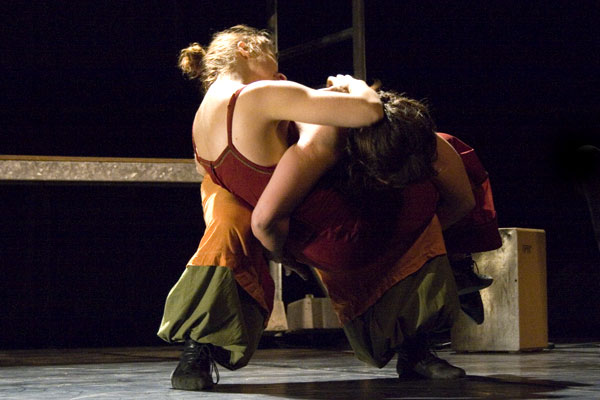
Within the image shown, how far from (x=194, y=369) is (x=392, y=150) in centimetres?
70

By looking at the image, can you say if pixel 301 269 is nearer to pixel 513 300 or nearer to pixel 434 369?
pixel 434 369

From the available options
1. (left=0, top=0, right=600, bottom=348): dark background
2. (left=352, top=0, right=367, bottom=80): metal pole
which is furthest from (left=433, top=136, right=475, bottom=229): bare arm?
(left=0, top=0, right=600, bottom=348): dark background

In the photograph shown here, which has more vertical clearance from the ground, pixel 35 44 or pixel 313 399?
pixel 35 44

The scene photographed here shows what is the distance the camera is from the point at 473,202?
2.62m

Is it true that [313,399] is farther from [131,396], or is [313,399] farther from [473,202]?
[473,202]

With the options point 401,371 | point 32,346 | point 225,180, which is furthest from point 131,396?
point 32,346

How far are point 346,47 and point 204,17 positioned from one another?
783mm

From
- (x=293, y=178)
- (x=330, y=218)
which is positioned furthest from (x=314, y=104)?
(x=330, y=218)

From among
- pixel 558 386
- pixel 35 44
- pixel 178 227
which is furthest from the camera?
pixel 178 227

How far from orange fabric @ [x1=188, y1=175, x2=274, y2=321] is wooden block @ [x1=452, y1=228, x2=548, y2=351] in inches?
69.4

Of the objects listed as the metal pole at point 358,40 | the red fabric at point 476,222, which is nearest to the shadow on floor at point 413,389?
the red fabric at point 476,222

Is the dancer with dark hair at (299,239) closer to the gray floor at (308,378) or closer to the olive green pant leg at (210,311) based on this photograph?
the olive green pant leg at (210,311)

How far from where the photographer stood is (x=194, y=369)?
2.44 metres

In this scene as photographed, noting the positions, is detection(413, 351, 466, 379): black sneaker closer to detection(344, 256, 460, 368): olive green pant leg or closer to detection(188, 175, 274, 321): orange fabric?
detection(344, 256, 460, 368): olive green pant leg
